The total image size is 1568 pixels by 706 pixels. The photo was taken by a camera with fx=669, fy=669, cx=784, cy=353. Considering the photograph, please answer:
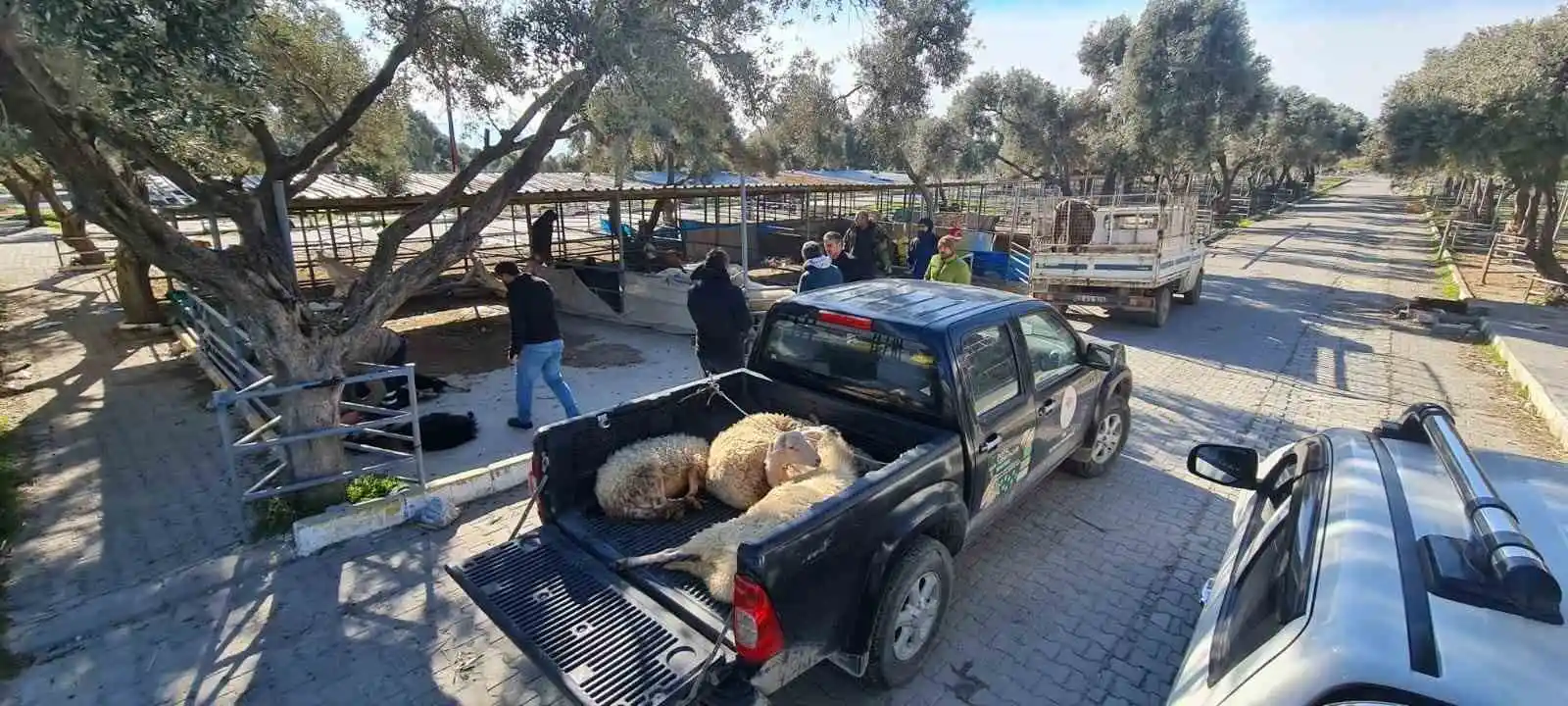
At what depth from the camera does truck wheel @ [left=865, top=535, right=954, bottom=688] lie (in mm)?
2740

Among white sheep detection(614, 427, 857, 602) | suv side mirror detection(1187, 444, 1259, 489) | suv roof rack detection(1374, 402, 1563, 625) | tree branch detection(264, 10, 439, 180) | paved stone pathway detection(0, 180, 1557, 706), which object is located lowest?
paved stone pathway detection(0, 180, 1557, 706)

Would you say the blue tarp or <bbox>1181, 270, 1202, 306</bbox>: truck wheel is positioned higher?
the blue tarp

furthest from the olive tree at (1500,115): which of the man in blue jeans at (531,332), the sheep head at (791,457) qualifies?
the man in blue jeans at (531,332)

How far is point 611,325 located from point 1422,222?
40480mm

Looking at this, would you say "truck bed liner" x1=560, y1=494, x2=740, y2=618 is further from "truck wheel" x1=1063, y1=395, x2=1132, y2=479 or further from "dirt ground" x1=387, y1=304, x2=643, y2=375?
"dirt ground" x1=387, y1=304, x2=643, y2=375

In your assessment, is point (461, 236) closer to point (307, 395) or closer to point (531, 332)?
point (531, 332)

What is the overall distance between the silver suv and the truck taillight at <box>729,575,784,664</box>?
4.03 feet

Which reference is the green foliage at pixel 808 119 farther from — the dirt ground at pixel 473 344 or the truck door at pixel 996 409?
the truck door at pixel 996 409

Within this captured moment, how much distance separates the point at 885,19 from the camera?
15.0 meters

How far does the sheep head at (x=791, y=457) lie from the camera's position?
311cm

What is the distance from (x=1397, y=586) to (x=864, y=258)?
26.5ft

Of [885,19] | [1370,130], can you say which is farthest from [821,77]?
[1370,130]

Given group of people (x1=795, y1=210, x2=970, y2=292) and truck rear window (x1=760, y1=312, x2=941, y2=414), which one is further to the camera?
group of people (x1=795, y1=210, x2=970, y2=292)

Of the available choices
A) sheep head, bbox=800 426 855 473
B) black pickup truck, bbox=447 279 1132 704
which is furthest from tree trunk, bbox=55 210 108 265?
sheep head, bbox=800 426 855 473
